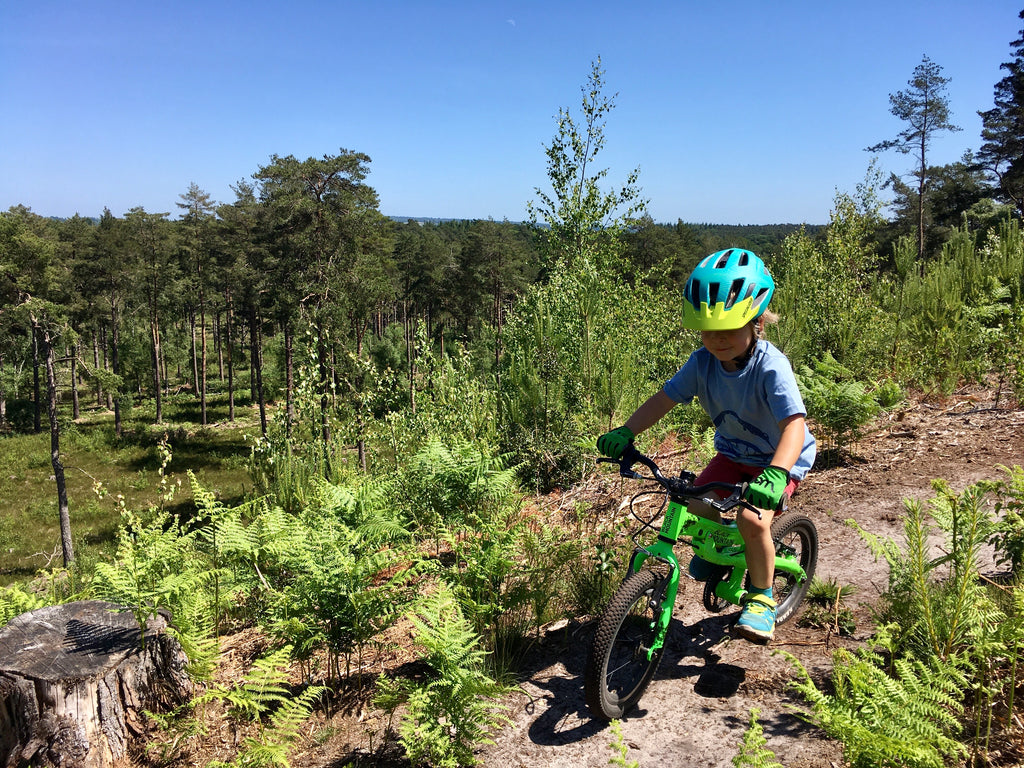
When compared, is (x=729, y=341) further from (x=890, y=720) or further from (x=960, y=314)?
(x=960, y=314)

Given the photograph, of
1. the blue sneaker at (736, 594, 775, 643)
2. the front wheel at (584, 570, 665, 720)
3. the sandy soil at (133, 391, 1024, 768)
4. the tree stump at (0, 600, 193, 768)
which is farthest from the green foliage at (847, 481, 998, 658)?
the tree stump at (0, 600, 193, 768)

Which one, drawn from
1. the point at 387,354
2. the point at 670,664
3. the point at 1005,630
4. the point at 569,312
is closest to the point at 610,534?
the point at 670,664

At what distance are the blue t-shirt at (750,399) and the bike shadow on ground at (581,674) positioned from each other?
111 centimetres

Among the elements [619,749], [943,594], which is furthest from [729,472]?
[619,749]

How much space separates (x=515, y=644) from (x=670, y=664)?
0.86 metres

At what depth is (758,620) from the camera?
2645 millimetres

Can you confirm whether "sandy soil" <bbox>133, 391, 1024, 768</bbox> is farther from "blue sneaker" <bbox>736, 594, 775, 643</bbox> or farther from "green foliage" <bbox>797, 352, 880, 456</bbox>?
"green foliage" <bbox>797, 352, 880, 456</bbox>

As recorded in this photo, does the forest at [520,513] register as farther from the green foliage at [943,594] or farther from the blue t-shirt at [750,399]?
the blue t-shirt at [750,399]

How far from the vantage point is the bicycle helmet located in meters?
2.63

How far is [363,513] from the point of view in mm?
3879

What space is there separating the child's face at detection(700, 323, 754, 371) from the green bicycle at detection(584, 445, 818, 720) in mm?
591

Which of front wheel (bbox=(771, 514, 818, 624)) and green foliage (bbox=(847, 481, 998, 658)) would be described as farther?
front wheel (bbox=(771, 514, 818, 624))

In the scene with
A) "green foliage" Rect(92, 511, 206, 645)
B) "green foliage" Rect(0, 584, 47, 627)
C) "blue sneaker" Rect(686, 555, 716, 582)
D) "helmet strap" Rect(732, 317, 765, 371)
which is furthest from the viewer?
"green foliage" Rect(0, 584, 47, 627)

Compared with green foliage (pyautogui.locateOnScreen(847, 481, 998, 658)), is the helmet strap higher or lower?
higher
